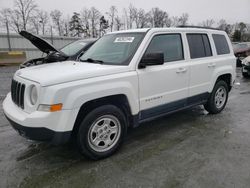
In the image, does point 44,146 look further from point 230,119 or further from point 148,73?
point 230,119

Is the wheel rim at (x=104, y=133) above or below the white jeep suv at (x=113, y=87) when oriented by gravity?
below

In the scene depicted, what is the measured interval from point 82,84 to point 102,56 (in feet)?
3.74

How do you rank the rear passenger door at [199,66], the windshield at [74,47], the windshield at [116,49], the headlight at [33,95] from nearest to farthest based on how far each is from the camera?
the headlight at [33,95] < the windshield at [116,49] < the rear passenger door at [199,66] < the windshield at [74,47]

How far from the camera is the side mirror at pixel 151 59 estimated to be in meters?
3.32

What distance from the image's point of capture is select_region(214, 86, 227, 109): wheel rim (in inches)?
204

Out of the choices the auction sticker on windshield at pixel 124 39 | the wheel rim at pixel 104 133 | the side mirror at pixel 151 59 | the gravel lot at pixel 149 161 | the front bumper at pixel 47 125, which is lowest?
the gravel lot at pixel 149 161

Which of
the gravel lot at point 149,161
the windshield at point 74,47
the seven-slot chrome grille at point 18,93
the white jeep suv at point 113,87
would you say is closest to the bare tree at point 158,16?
the windshield at point 74,47

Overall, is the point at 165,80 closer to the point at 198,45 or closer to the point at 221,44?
the point at 198,45

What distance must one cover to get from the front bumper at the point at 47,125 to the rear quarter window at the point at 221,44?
368cm

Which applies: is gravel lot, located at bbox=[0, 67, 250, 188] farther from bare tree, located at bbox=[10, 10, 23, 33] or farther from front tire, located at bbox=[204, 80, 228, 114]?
bare tree, located at bbox=[10, 10, 23, 33]

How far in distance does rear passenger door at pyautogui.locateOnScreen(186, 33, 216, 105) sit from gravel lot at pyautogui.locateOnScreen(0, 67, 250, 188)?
2.19 ft

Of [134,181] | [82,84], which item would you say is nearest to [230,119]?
[134,181]

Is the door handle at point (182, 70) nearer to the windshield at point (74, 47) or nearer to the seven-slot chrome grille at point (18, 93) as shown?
the seven-slot chrome grille at point (18, 93)

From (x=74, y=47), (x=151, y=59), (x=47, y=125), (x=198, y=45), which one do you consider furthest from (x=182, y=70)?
(x=74, y=47)
